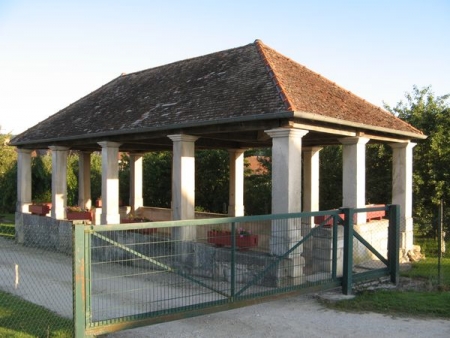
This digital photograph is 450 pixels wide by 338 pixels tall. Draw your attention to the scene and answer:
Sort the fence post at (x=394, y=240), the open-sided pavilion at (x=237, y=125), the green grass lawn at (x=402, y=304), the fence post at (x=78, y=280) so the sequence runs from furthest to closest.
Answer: the open-sided pavilion at (x=237, y=125) < the fence post at (x=394, y=240) < the green grass lawn at (x=402, y=304) < the fence post at (x=78, y=280)

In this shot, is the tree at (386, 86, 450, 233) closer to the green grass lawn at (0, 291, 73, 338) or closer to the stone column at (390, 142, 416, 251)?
the stone column at (390, 142, 416, 251)

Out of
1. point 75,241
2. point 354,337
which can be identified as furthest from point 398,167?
point 75,241

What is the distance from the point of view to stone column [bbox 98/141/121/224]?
12977 millimetres

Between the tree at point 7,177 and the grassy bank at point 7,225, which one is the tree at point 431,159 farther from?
the tree at point 7,177

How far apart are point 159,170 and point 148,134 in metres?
10.6

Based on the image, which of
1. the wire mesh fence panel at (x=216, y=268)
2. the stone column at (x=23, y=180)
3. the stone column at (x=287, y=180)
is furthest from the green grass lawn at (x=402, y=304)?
the stone column at (x=23, y=180)

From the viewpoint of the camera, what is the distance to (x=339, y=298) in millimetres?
7922

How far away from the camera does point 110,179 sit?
13102mm

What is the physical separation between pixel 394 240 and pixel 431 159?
6.67 m

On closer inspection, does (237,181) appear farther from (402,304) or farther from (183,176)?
(402,304)

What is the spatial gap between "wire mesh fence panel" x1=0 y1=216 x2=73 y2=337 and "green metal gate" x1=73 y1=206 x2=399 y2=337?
1.93 ft

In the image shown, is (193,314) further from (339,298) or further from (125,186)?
(125,186)

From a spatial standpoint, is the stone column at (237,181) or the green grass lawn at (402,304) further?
the stone column at (237,181)

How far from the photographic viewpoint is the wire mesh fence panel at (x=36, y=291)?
6.36 m
